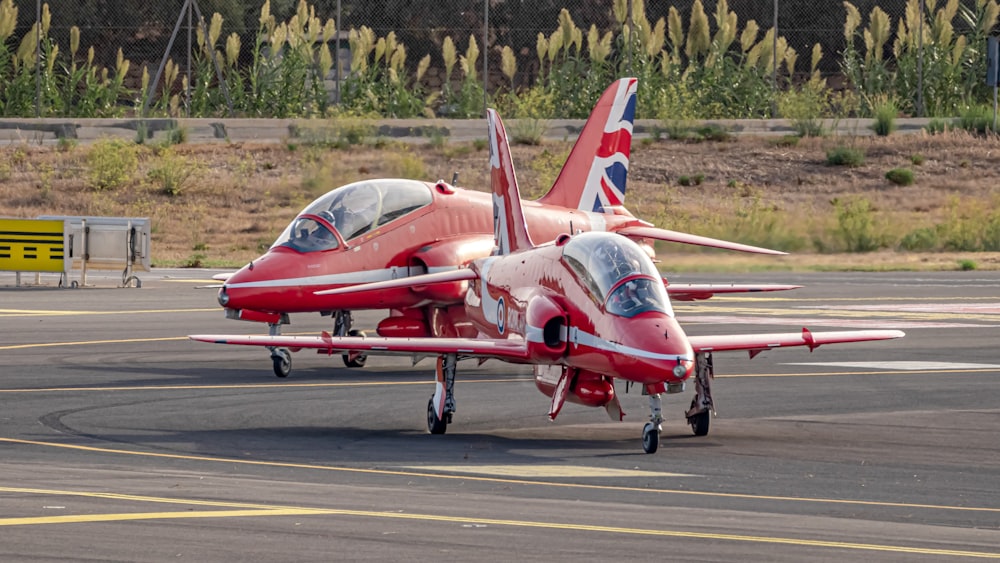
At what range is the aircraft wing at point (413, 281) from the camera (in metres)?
20.3

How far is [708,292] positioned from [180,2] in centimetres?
3849

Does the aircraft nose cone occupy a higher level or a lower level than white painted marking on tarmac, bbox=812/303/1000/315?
higher

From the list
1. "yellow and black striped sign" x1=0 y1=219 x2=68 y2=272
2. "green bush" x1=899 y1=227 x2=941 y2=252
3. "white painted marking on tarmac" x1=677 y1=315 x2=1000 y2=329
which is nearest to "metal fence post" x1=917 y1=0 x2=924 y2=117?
"green bush" x1=899 y1=227 x2=941 y2=252

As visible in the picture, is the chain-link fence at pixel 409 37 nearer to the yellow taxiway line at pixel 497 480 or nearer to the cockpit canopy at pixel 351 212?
the cockpit canopy at pixel 351 212

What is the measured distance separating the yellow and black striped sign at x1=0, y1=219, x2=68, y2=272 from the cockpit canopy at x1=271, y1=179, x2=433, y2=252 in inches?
536

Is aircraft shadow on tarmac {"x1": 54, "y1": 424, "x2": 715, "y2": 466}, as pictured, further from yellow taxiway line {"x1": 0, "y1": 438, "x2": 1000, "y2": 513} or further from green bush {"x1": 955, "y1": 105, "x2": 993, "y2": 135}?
green bush {"x1": 955, "y1": 105, "x2": 993, "y2": 135}

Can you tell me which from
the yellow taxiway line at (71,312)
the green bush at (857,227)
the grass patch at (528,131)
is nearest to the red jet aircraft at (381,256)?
the yellow taxiway line at (71,312)

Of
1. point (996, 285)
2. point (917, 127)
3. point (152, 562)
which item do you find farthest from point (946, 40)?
point (152, 562)

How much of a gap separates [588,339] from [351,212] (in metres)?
7.69

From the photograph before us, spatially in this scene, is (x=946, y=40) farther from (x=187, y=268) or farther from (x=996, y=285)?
(x=187, y=268)

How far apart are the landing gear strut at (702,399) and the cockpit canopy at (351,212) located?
7252 mm

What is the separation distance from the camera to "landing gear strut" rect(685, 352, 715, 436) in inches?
645

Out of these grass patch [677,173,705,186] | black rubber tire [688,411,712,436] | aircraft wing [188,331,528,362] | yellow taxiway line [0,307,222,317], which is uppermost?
aircraft wing [188,331,528,362]

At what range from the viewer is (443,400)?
16812mm
